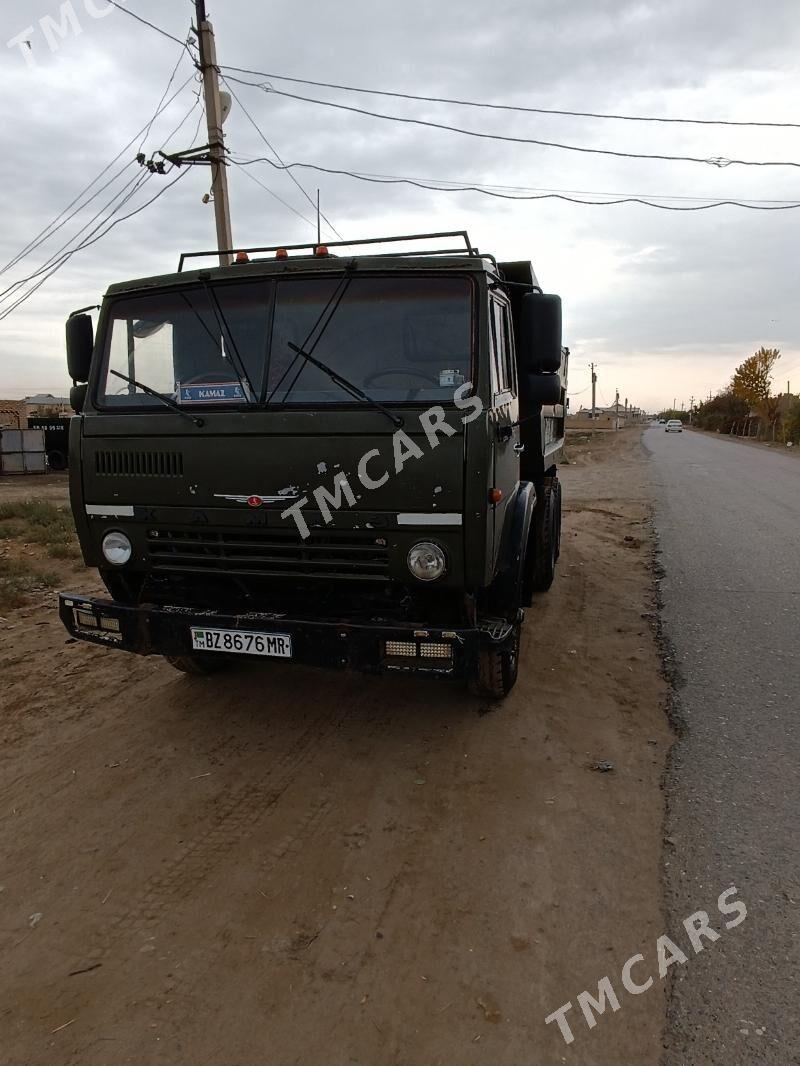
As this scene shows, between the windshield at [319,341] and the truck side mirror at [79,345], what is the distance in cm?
55

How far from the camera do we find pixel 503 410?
388cm

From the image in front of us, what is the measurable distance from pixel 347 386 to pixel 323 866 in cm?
217

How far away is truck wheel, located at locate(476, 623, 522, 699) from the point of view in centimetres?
396

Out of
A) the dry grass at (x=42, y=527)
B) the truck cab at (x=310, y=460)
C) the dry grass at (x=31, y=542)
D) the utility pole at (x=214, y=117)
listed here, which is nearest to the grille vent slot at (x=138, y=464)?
the truck cab at (x=310, y=460)

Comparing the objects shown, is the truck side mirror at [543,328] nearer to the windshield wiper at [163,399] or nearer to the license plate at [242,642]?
the windshield wiper at [163,399]

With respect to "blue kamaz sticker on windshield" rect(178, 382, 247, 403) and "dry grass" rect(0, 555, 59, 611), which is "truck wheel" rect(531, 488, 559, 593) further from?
"dry grass" rect(0, 555, 59, 611)

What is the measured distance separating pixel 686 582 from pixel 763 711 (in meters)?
3.12

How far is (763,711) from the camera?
4172 mm

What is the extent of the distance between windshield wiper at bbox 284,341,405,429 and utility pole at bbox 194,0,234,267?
8546mm

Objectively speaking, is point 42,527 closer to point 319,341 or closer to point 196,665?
point 196,665

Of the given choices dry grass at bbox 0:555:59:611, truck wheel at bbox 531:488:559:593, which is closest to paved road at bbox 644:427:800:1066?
truck wheel at bbox 531:488:559:593

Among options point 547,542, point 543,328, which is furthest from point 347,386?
point 547,542

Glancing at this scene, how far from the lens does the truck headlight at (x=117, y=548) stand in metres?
3.77

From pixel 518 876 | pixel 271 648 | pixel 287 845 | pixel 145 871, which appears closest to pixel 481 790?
pixel 518 876
